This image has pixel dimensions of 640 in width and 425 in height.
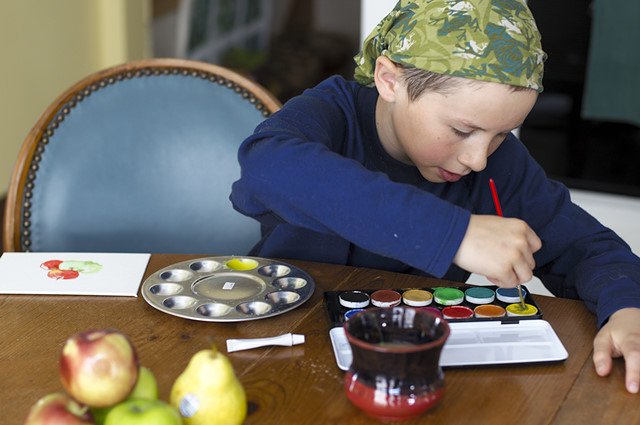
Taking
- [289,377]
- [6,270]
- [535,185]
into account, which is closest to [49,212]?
[6,270]

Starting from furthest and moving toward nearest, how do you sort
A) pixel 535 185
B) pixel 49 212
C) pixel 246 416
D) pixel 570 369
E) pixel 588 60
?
pixel 588 60 < pixel 49 212 < pixel 535 185 < pixel 570 369 < pixel 246 416

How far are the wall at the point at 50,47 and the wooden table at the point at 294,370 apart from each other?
2179mm

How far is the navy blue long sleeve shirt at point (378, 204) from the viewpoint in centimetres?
78

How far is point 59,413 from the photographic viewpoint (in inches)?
21.4

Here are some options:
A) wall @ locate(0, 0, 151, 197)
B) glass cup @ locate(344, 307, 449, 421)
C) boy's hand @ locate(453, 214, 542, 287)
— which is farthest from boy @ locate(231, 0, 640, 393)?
wall @ locate(0, 0, 151, 197)

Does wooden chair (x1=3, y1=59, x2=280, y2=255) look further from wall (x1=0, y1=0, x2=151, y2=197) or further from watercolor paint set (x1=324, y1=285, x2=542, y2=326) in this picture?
wall (x1=0, y1=0, x2=151, y2=197)

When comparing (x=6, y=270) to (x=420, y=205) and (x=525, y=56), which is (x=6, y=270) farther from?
(x=525, y=56)

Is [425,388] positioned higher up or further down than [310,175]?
further down

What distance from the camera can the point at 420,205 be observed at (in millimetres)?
778

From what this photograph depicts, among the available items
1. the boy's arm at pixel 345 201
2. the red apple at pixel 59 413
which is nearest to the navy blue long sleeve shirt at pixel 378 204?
the boy's arm at pixel 345 201

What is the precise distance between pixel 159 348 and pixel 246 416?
0.57 feet

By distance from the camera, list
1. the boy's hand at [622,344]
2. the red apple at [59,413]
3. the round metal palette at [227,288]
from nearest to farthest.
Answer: the red apple at [59,413]
the boy's hand at [622,344]
the round metal palette at [227,288]

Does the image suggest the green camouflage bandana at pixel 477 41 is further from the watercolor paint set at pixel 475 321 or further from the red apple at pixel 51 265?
the red apple at pixel 51 265

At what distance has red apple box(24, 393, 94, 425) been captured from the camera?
54 cm
